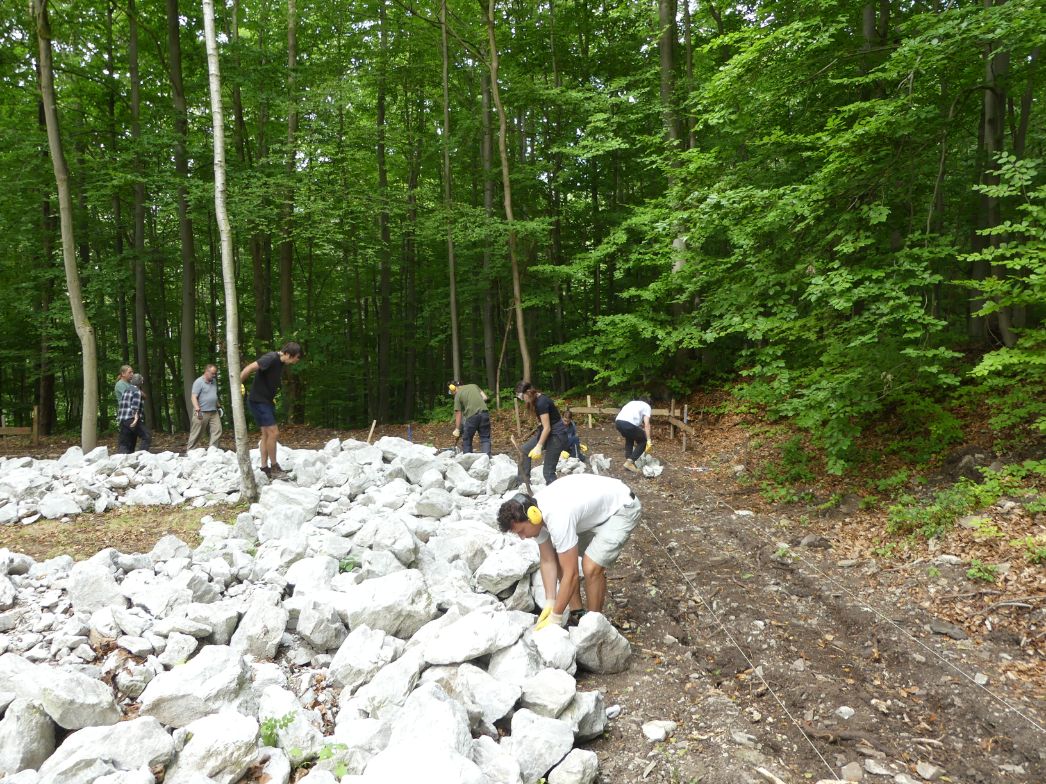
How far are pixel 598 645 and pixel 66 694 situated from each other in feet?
9.68

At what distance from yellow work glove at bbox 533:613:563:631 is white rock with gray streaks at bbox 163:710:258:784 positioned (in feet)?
6.02

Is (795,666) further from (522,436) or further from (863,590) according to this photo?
(522,436)

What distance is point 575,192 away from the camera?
57.0 feet

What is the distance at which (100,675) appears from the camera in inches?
138

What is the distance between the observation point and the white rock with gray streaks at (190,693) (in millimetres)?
3158

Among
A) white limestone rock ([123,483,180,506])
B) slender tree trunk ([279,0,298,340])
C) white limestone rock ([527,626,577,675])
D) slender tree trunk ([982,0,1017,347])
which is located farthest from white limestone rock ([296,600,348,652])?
slender tree trunk ([279,0,298,340])

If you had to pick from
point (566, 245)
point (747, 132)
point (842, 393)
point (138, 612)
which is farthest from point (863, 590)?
point (566, 245)

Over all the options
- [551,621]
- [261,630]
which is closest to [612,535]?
[551,621]

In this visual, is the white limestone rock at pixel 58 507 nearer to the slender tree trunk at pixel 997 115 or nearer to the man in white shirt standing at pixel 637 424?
the man in white shirt standing at pixel 637 424

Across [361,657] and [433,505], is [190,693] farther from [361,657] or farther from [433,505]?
[433,505]

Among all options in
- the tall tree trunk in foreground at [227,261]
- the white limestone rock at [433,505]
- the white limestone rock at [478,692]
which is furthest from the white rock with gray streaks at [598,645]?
the tall tree trunk in foreground at [227,261]

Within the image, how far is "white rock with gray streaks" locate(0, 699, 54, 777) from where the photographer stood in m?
2.76

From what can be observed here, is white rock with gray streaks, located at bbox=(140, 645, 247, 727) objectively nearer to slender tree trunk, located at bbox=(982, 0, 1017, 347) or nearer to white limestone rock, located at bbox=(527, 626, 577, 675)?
white limestone rock, located at bbox=(527, 626, 577, 675)

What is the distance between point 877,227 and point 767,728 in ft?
20.5
